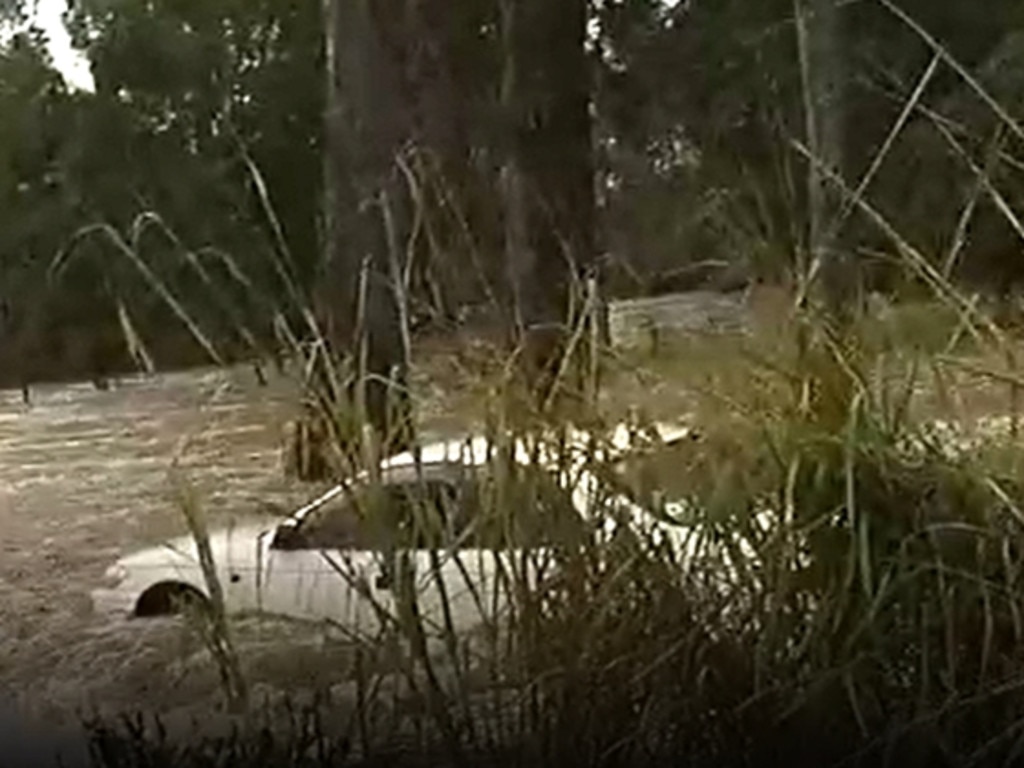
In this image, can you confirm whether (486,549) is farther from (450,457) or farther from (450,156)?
(450,156)

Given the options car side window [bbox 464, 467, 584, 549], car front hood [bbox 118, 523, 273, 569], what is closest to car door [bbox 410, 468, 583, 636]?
car side window [bbox 464, 467, 584, 549]

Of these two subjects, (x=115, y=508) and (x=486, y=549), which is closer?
(x=486, y=549)

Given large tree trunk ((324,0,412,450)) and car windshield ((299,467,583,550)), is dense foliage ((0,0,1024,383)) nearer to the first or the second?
large tree trunk ((324,0,412,450))

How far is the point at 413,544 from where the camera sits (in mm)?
1351

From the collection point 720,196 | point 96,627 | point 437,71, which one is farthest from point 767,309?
point 96,627

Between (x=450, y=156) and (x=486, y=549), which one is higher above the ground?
(x=450, y=156)

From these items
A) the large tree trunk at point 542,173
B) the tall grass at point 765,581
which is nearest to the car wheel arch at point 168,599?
the tall grass at point 765,581

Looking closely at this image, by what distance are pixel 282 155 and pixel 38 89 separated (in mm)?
188

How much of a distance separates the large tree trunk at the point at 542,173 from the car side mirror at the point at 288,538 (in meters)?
0.19

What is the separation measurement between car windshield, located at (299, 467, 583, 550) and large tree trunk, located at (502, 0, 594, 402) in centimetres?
8

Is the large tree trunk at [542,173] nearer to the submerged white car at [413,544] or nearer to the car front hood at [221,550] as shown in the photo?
the submerged white car at [413,544]

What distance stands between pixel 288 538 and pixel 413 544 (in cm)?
9

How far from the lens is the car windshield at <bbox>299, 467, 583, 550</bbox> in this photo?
1337 mm

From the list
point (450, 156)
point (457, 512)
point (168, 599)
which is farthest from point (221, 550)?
point (450, 156)
